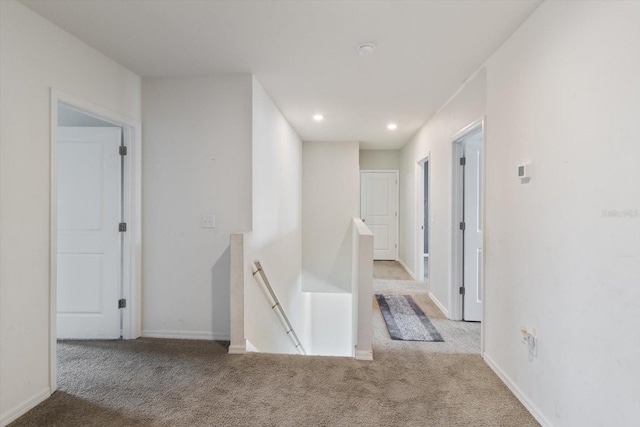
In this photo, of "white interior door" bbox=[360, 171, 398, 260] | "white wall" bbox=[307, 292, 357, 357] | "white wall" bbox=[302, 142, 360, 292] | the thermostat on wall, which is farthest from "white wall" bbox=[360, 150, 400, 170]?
the thermostat on wall

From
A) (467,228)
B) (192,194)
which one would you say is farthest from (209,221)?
(467,228)

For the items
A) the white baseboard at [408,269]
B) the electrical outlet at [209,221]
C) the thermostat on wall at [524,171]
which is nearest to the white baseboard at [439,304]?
the white baseboard at [408,269]

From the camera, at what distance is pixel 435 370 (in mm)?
2527

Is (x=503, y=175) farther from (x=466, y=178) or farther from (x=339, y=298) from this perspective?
(x=339, y=298)

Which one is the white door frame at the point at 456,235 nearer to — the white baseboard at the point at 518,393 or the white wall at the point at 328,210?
the white baseboard at the point at 518,393

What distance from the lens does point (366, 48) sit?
2.48 m

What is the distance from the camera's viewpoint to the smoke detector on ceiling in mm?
2452

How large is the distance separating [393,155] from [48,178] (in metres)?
6.40

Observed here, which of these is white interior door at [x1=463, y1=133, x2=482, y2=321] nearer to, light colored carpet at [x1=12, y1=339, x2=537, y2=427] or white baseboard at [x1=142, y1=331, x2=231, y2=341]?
light colored carpet at [x1=12, y1=339, x2=537, y2=427]

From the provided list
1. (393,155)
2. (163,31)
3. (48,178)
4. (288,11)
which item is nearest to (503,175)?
(288,11)

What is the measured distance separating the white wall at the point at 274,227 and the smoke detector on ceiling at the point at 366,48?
1115 mm

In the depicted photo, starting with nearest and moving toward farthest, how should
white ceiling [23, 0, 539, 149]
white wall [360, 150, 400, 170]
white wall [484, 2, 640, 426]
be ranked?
white wall [484, 2, 640, 426] < white ceiling [23, 0, 539, 149] < white wall [360, 150, 400, 170]

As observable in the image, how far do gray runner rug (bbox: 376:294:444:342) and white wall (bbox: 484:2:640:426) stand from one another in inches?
34.7

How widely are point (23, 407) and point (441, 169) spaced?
14.1 ft
